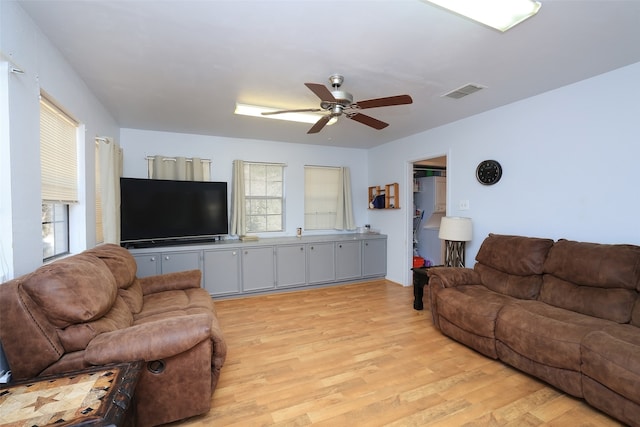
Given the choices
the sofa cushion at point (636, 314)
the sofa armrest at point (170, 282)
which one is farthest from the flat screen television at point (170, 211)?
the sofa cushion at point (636, 314)

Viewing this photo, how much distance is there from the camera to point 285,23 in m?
1.80

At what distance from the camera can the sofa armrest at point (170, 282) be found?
2.99 m

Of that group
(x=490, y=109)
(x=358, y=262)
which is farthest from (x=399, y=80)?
(x=358, y=262)

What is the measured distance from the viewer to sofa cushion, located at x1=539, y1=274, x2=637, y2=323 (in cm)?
216

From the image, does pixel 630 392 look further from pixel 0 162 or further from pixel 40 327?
pixel 0 162

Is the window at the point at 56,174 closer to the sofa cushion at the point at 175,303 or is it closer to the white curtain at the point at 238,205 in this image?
the sofa cushion at the point at 175,303

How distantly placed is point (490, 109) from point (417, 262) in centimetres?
313

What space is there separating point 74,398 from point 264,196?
401cm

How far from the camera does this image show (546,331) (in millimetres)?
2111

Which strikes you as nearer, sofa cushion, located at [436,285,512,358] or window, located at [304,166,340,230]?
sofa cushion, located at [436,285,512,358]

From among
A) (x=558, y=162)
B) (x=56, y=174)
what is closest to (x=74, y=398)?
(x=56, y=174)

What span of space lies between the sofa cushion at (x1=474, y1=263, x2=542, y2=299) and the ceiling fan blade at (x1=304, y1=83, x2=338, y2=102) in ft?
8.02

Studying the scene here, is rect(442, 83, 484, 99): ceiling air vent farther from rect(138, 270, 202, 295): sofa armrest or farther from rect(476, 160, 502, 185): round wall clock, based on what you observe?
rect(138, 270, 202, 295): sofa armrest

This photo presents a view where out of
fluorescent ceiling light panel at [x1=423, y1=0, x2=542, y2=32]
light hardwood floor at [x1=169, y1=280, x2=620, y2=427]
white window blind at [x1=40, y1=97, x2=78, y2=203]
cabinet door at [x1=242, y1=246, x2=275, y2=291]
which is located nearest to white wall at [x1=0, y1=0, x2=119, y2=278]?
white window blind at [x1=40, y1=97, x2=78, y2=203]
